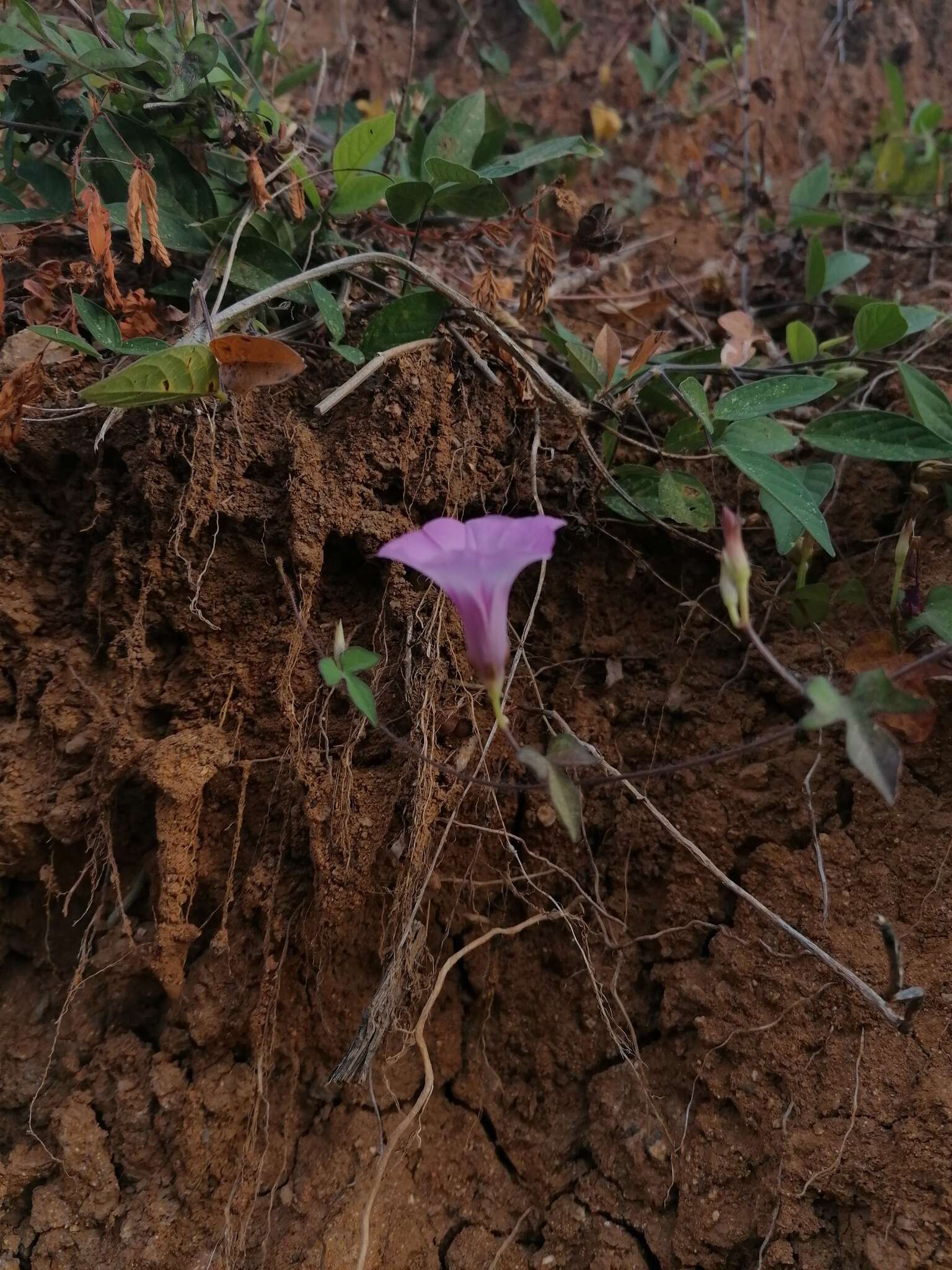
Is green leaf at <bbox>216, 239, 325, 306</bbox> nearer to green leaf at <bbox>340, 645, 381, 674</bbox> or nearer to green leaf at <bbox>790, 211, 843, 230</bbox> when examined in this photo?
green leaf at <bbox>340, 645, 381, 674</bbox>

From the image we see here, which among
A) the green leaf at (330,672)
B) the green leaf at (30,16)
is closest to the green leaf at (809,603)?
the green leaf at (330,672)

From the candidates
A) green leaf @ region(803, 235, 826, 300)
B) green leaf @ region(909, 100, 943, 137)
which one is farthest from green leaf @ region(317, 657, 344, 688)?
green leaf @ region(909, 100, 943, 137)

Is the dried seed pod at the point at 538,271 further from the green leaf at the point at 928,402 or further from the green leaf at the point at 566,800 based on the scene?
the green leaf at the point at 566,800

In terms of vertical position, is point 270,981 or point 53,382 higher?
point 53,382

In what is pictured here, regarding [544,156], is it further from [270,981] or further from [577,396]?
[270,981]

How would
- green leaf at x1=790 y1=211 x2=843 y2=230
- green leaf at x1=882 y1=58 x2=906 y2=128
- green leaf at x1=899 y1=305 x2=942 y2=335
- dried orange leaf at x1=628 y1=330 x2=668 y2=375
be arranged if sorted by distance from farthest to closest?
green leaf at x1=882 y1=58 x2=906 y2=128, green leaf at x1=790 y1=211 x2=843 y2=230, green leaf at x1=899 y1=305 x2=942 y2=335, dried orange leaf at x1=628 y1=330 x2=668 y2=375

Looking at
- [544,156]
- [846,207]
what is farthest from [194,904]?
[846,207]

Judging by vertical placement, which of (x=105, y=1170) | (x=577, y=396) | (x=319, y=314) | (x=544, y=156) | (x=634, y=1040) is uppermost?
(x=544, y=156)
